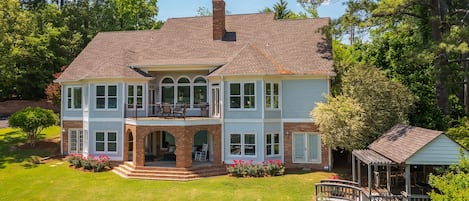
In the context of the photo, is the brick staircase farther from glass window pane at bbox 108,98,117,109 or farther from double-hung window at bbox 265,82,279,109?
double-hung window at bbox 265,82,279,109

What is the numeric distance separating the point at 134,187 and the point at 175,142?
4.91m

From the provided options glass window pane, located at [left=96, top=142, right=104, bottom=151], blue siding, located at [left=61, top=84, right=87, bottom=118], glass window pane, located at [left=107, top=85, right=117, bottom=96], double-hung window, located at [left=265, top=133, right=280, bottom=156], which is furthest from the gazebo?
blue siding, located at [left=61, top=84, right=87, bottom=118]

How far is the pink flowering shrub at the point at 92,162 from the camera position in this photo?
73.9 feet

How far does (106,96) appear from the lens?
80.1ft

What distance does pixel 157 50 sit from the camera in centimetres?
2747

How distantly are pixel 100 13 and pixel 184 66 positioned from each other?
120 ft

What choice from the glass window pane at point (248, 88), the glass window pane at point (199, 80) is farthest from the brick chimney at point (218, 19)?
the glass window pane at point (248, 88)

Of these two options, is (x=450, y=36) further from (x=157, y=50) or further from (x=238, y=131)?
(x=157, y=50)

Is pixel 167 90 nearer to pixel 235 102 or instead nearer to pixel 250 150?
pixel 235 102

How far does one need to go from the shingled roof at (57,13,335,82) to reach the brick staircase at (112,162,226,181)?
6074 mm

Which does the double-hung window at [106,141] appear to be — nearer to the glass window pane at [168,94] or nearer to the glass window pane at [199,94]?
the glass window pane at [168,94]

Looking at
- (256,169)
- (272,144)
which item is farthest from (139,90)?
(256,169)

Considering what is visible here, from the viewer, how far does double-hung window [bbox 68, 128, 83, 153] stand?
26.5 m

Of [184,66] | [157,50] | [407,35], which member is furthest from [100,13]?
[407,35]
